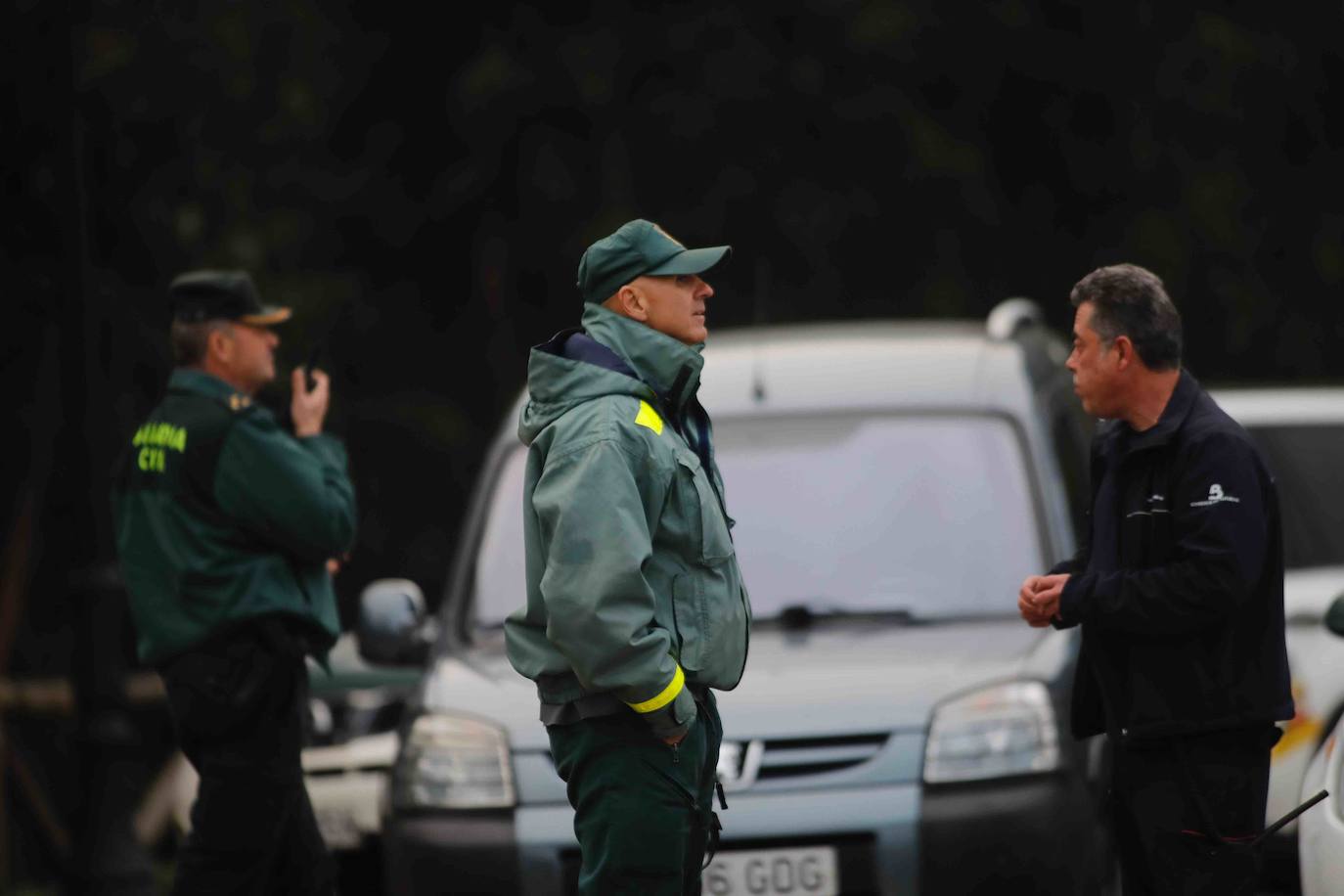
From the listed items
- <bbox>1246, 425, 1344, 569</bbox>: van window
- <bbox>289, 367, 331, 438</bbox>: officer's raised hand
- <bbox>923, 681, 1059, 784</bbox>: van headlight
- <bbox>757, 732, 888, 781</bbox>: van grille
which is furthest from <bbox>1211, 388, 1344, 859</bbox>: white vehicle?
<bbox>289, 367, 331, 438</bbox>: officer's raised hand

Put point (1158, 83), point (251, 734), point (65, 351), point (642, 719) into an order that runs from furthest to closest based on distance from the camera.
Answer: point (1158, 83), point (65, 351), point (251, 734), point (642, 719)

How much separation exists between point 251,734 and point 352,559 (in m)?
6.81

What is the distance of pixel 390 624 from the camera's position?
708cm

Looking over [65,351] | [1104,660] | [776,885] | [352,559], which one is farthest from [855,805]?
[352,559]

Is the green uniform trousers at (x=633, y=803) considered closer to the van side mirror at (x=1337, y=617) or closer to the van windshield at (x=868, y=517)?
the van side mirror at (x=1337, y=617)

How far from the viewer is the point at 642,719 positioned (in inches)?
195

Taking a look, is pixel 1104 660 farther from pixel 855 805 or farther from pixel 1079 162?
pixel 1079 162

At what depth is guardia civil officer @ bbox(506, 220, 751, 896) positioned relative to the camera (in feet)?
15.7

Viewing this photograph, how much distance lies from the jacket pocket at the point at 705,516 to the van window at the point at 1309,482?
14.0ft

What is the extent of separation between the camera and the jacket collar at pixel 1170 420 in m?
5.16

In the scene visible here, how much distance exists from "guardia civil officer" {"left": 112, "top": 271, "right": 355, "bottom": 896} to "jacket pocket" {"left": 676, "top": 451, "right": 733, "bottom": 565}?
1.58 meters

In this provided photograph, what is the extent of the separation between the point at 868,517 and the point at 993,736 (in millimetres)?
1021

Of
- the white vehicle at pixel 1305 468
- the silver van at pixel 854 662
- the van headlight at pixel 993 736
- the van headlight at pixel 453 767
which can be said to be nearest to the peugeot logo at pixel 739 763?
the silver van at pixel 854 662

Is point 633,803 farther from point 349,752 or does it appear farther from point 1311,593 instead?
point 349,752
